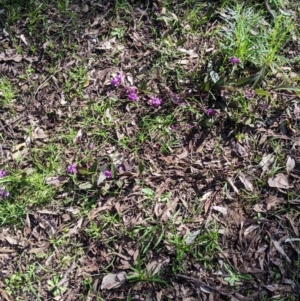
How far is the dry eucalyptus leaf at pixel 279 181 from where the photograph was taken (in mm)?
2816

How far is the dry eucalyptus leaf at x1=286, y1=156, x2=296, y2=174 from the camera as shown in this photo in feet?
9.41

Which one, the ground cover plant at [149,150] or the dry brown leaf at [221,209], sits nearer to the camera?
the ground cover plant at [149,150]

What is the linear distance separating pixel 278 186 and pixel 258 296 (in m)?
0.71

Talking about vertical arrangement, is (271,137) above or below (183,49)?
below

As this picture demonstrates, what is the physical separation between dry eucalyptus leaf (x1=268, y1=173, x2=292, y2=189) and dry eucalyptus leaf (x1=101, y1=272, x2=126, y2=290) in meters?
1.11

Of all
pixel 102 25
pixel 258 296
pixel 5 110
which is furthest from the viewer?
pixel 102 25

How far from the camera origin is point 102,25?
3.49 m

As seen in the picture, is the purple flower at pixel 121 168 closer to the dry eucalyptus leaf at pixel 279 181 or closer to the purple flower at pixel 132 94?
the purple flower at pixel 132 94

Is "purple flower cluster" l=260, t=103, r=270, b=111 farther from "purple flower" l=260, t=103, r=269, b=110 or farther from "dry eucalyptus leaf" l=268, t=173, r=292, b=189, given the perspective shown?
"dry eucalyptus leaf" l=268, t=173, r=292, b=189

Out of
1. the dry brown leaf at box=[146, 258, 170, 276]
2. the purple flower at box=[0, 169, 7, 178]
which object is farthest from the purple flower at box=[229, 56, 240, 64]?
the purple flower at box=[0, 169, 7, 178]

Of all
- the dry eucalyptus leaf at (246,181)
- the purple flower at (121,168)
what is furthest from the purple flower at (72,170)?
the dry eucalyptus leaf at (246,181)

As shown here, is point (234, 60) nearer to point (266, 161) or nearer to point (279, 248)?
point (266, 161)

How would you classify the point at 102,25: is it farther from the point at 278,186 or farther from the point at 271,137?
the point at 278,186

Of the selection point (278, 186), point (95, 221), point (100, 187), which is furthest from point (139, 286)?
point (278, 186)
